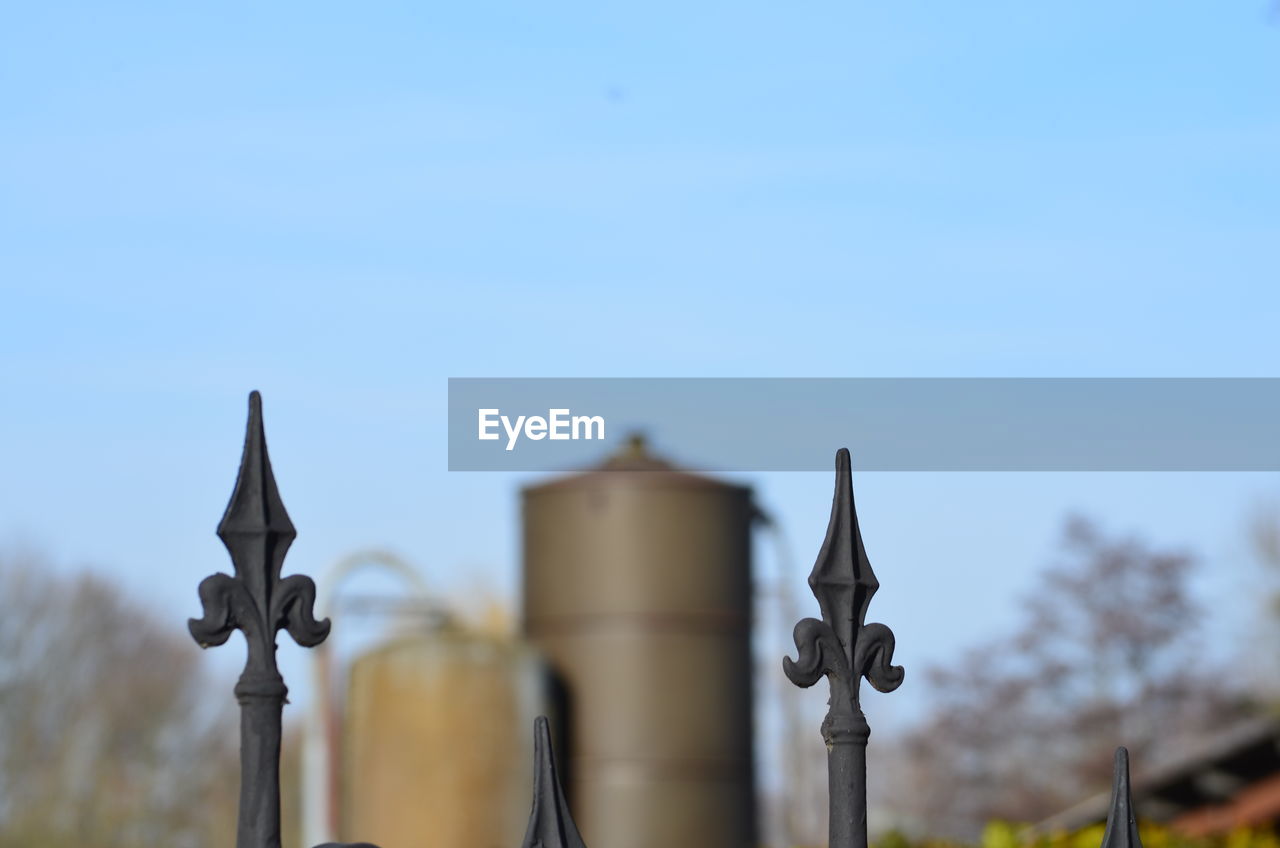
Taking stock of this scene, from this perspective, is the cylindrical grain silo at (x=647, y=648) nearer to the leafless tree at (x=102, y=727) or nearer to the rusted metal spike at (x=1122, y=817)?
the rusted metal spike at (x=1122, y=817)

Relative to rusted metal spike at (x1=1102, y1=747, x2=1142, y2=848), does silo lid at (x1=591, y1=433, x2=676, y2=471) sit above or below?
above

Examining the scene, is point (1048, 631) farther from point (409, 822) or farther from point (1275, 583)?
point (409, 822)

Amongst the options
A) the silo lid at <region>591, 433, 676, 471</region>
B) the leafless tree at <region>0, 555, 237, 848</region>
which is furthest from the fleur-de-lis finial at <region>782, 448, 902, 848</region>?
the leafless tree at <region>0, 555, 237, 848</region>

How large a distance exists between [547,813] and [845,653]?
465 mm

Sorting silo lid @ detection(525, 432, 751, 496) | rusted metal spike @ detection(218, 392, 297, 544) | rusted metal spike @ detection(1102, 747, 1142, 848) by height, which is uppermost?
silo lid @ detection(525, 432, 751, 496)

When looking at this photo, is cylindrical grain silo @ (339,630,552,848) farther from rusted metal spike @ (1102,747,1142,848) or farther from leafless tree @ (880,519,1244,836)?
leafless tree @ (880,519,1244,836)

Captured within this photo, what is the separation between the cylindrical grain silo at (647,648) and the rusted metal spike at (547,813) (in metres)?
10.5

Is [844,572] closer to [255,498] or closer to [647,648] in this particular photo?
[255,498]

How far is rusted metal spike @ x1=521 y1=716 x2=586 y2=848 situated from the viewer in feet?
7.16

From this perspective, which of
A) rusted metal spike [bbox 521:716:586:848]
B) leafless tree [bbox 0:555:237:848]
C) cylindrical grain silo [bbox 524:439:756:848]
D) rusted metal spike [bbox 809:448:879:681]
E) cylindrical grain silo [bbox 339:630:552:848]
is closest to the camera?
rusted metal spike [bbox 521:716:586:848]

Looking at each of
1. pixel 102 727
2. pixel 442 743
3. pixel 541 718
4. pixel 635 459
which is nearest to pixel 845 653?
pixel 541 718

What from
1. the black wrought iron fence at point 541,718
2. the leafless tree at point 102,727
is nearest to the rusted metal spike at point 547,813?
the black wrought iron fence at point 541,718

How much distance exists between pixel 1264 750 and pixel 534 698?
5535 mm

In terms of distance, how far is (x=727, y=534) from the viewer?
1319cm
